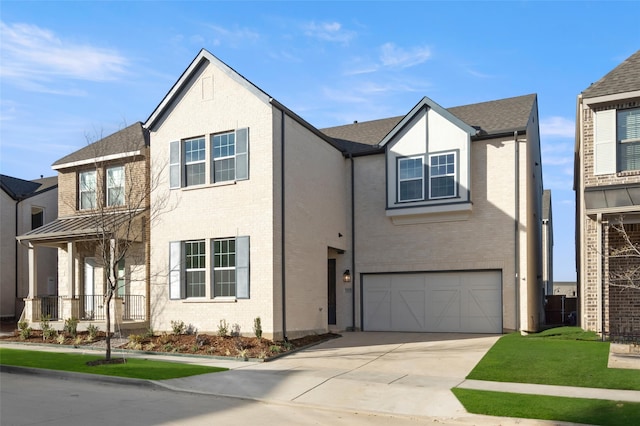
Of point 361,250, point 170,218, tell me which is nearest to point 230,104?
point 170,218

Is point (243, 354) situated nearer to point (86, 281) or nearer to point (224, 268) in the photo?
point (224, 268)

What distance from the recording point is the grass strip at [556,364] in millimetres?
11214

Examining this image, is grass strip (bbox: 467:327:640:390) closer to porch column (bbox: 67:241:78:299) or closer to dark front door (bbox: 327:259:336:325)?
dark front door (bbox: 327:259:336:325)

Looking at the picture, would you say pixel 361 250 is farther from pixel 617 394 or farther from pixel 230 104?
pixel 617 394

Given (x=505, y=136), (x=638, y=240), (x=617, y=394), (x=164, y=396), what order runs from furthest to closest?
1. (x=505, y=136)
2. (x=638, y=240)
3. (x=164, y=396)
4. (x=617, y=394)

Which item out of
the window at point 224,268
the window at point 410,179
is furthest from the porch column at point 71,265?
the window at point 410,179

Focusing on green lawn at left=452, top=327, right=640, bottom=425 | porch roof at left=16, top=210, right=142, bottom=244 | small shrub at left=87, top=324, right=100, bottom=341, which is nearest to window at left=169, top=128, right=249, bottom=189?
porch roof at left=16, top=210, right=142, bottom=244

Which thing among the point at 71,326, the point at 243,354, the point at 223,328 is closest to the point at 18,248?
the point at 71,326

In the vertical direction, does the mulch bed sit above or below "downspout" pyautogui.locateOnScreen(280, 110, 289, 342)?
below

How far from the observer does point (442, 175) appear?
20.6 m

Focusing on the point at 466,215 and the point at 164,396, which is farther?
the point at 466,215

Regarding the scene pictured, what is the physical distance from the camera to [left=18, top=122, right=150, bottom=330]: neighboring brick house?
19.4 metres

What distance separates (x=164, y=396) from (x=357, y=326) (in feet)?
39.9

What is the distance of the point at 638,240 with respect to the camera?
16.7m
